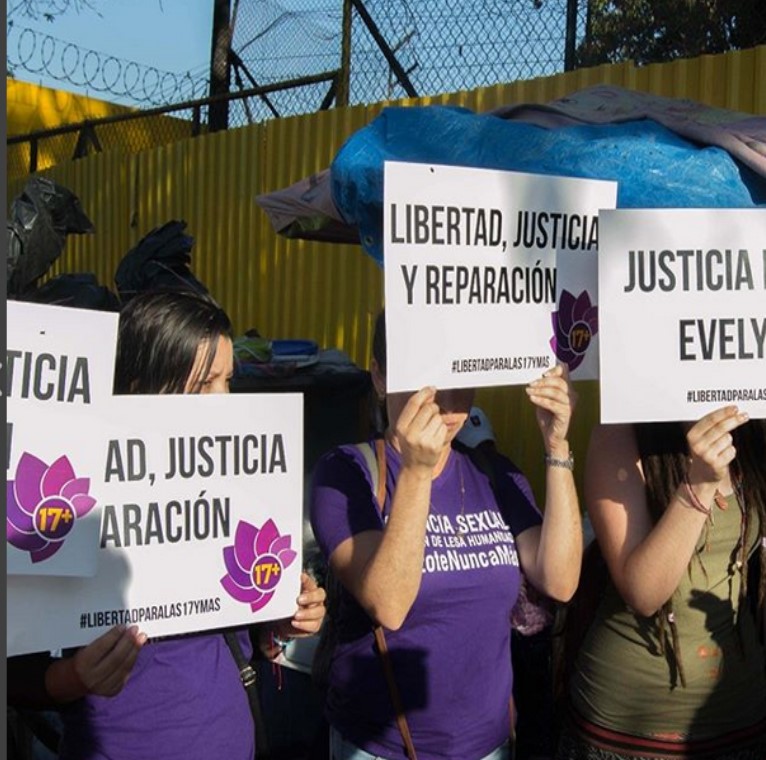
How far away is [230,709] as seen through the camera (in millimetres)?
2070

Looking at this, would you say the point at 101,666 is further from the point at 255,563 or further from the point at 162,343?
the point at 162,343

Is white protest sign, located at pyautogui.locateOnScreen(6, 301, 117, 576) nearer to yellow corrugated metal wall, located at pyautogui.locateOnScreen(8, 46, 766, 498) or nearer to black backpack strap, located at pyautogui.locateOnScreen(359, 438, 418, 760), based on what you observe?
black backpack strap, located at pyautogui.locateOnScreen(359, 438, 418, 760)

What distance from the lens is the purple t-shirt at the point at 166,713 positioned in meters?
1.96

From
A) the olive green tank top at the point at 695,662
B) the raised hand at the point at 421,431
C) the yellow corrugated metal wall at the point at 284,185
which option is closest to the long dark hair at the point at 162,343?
the raised hand at the point at 421,431

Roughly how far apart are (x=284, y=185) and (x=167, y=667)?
571 cm

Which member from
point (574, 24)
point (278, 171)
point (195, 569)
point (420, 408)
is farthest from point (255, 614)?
point (278, 171)

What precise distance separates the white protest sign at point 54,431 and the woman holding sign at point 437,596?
1.76 feet

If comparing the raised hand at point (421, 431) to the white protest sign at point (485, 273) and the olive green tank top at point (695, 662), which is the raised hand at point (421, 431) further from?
the olive green tank top at point (695, 662)

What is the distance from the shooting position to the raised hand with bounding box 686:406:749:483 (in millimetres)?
2129

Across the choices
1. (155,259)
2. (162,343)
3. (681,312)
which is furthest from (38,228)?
(681,312)

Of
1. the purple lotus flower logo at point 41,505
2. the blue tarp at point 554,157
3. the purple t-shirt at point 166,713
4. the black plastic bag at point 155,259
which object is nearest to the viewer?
the purple lotus flower logo at point 41,505

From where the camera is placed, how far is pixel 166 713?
6.49 feet

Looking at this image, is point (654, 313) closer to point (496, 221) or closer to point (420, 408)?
point (496, 221)

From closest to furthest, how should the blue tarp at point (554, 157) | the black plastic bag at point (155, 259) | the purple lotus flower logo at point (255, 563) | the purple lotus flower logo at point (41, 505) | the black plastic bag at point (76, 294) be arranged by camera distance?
the purple lotus flower logo at point (41, 505), the purple lotus flower logo at point (255, 563), the blue tarp at point (554, 157), the black plastic bag at point (76, 294), the black plastic bag at point (155, 259)
